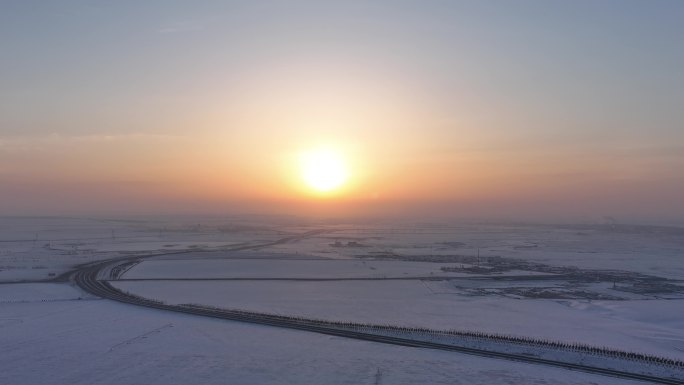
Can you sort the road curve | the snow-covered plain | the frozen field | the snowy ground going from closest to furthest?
the snowy ground → the snow-covered plain → the road curve → the frozen field

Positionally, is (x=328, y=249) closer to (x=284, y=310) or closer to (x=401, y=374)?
(x=284, y=310)

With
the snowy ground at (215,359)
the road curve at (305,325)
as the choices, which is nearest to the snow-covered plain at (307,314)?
the snowy ground at (215,359)

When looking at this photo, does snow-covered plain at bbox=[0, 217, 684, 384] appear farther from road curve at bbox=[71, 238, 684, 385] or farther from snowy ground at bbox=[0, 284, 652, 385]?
road curve at bbox=[71, 238, 684, 385]

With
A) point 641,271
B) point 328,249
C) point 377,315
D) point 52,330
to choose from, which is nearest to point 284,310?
point 377,315

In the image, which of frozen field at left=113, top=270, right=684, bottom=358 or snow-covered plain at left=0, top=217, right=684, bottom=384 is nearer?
snow-covered plain at left=0, top=217, right=684, bottom=384

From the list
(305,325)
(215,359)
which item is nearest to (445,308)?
(305,325)

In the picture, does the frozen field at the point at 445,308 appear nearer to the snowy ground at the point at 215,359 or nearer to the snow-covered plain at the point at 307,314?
the snow-covered plain at the point at 307,314

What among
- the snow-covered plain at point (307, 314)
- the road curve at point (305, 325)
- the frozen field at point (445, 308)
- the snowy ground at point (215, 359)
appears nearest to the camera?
the snowy ground at point (215, 359)

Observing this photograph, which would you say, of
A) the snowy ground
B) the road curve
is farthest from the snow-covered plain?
the road curve

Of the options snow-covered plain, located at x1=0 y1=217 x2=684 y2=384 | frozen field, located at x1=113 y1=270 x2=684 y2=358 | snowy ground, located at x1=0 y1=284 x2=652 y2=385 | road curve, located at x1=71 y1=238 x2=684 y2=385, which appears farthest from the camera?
frozen field, located at x1=113 y1=270 x2=684 y2=358

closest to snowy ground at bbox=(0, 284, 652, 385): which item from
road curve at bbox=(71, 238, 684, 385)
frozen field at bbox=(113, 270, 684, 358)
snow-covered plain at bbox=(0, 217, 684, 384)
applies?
snow-covered plain at bbox=(0, 217, 684, 384)

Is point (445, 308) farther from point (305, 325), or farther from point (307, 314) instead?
point (305, 325)
